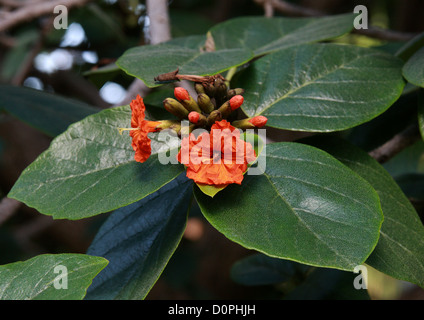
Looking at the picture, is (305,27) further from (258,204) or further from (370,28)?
(258,204)

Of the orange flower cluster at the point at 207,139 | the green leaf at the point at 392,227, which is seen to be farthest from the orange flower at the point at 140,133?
the green leaf at the point at 392,227

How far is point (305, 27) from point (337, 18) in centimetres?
8

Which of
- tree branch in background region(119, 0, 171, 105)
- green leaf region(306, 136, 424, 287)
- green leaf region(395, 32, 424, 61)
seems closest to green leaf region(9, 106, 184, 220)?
green leaf region(306, 136, 424, 287)

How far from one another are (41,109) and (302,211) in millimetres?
744

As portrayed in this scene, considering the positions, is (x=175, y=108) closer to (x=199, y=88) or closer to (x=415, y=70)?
(x=199, y=88)

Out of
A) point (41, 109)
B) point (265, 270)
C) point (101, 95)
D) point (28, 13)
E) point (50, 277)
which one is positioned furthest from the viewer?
point (101, 95)

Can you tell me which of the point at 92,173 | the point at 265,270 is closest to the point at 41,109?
the point at 92,173

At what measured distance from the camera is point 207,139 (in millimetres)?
593

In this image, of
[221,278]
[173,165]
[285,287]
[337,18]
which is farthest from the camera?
[221,278]

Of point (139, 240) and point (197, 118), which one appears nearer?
point (197, 118)

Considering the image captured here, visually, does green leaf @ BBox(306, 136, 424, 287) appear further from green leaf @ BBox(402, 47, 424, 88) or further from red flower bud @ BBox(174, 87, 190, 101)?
red flower bud @ BBox(174, 87, 190, 101)

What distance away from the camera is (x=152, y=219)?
77 cm

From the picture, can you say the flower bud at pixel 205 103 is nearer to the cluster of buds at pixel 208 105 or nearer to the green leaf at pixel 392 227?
the cluster of buds at pixel 208 105
